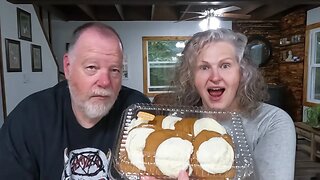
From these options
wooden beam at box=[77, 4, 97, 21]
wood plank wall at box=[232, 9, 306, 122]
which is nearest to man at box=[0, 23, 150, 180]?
wooden beam at box=[77, 4, 97, 21]

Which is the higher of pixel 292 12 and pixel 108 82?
pixel 292 12

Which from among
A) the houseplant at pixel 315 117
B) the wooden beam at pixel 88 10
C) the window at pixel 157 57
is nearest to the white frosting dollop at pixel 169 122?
the houseplant at pixel 315 117

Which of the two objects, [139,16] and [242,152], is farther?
[139,16]

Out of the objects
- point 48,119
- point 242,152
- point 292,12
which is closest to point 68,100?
point 48,119

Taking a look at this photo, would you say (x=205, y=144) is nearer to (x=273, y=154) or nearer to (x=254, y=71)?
(x=273, y=154)

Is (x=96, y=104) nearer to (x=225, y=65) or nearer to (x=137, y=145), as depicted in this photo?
(x=137, y=145)

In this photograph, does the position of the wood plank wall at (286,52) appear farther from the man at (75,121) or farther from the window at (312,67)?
the man at (75,121)

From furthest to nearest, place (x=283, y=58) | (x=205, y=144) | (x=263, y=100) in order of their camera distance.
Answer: (x=283, y=58) → (x=263, y=100) → (x=205, y=144)
